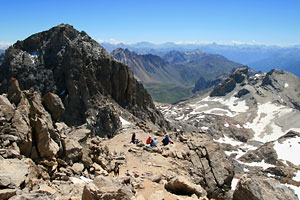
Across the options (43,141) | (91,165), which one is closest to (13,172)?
(43,141)

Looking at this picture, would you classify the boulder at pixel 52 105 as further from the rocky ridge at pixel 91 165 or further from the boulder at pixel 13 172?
the boulder at pixel 13 172

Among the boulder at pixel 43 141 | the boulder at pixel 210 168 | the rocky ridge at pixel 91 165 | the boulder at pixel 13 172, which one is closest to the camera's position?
the boulder at pixel 13 172

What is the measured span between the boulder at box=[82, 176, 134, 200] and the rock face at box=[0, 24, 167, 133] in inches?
2125

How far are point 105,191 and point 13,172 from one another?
5305 mm

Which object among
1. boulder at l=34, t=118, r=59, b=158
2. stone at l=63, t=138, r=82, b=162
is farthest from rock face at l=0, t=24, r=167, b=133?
boulder at l=34, t=118, r=59, b=158

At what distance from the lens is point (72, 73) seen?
7500 centimetres

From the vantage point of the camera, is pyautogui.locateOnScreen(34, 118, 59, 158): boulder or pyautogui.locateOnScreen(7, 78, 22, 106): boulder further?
pyautogui.locateOnScreen(7, 78, 22, 106): boulder

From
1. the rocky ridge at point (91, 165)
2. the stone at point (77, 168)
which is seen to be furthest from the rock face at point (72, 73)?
the stone at point (77, 168)

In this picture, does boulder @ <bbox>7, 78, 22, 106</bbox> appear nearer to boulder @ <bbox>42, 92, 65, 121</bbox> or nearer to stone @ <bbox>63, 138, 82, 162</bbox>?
stone @ <bbox>63, 138, 82, 162</bbox>

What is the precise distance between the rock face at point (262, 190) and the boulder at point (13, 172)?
46.3 feet

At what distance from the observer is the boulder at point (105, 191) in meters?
12.8

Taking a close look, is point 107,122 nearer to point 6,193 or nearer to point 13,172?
point 13,172

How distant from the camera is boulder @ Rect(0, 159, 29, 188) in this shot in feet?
40.5

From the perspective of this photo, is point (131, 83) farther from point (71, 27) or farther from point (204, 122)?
point (204, 122)
